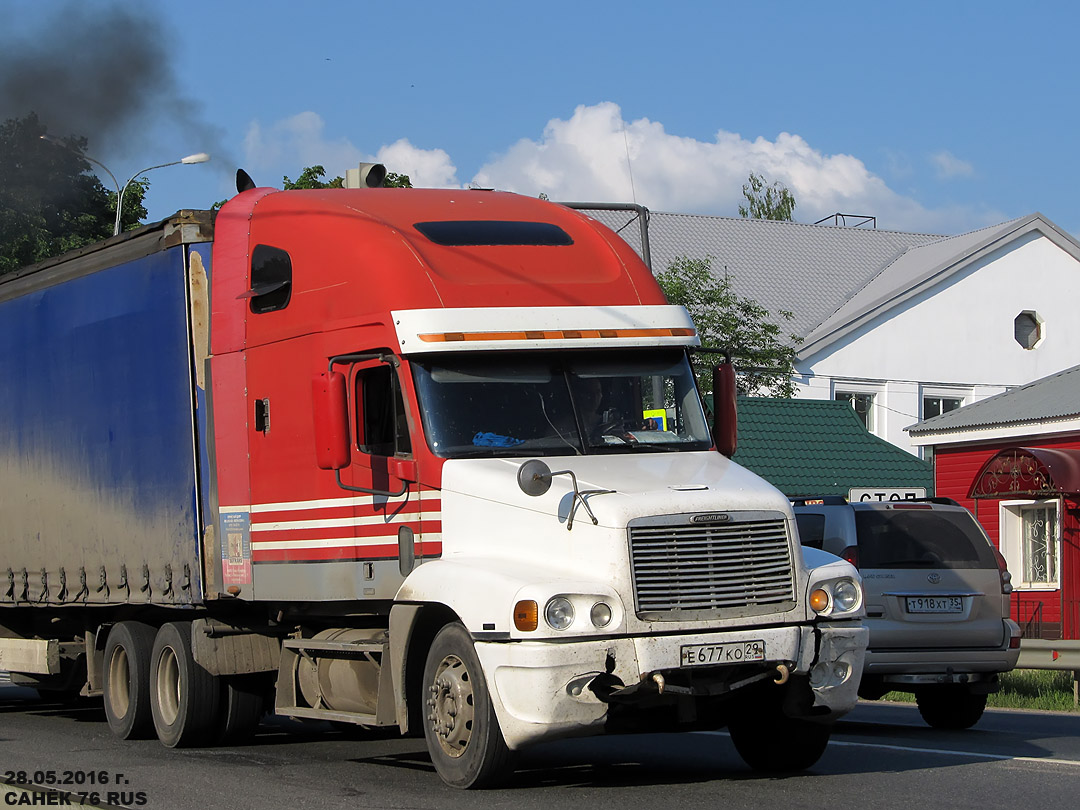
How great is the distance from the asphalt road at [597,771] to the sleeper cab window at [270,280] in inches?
126

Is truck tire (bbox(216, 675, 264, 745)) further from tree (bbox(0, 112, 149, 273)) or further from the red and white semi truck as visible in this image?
tree (bbox(0, 112, 149, 273))

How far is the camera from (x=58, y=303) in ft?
47.6

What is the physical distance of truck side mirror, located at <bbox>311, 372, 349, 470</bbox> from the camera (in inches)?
404

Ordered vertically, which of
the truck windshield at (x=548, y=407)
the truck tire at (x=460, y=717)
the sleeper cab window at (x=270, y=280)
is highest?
the sleeper cab window at (x=270, y=280)

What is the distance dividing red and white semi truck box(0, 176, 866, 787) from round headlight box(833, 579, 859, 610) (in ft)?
0.07

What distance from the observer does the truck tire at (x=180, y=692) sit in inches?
494

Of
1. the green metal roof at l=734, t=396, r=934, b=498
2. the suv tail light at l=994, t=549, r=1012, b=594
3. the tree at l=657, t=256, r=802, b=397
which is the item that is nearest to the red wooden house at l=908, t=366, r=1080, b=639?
the green metal roof at l=734, t=396, r=934, b=498

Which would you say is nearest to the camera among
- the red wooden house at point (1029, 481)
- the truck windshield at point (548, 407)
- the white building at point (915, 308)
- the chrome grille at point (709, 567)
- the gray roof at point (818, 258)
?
the chrome grille at point (709, 567)

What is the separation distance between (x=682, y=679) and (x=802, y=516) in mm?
5545

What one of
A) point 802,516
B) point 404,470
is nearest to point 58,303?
point 404,470

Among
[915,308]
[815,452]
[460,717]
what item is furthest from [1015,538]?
[460,717]

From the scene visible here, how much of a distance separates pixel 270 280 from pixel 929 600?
585 centimetres

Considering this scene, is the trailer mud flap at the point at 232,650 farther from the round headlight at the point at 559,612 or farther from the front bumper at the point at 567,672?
the round headlight at the point at 559,612

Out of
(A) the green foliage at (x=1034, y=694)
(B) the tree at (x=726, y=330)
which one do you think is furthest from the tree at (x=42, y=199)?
(A) the green foliage at (x=1034, y=694)
